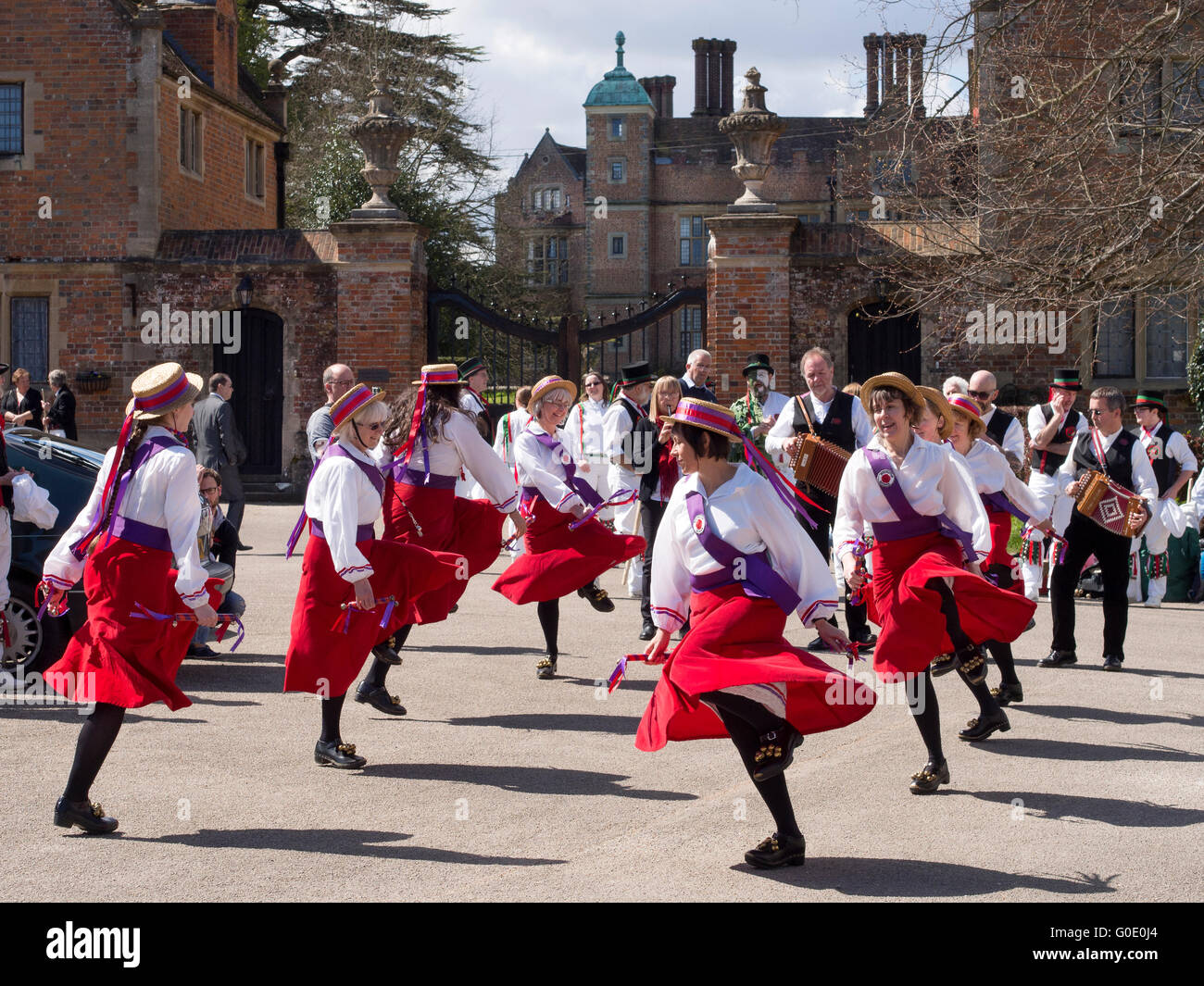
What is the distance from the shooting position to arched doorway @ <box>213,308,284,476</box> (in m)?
21.2

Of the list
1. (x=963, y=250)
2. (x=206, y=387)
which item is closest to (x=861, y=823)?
(x=963, y=250)

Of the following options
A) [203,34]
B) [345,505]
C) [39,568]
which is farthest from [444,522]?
[203,34]

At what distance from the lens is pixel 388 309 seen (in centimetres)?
2033

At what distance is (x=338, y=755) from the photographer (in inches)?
277

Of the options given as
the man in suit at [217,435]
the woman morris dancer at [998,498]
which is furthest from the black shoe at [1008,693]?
the man in suit at [217,435]

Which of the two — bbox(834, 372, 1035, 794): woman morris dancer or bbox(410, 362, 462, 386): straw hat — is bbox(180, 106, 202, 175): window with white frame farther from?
bbox(834, 372, 1035, 794): woman morris dancer

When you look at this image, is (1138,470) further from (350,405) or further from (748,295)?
(748,295)

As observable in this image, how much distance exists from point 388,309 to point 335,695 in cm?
1396

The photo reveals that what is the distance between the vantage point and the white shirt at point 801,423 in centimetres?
1067

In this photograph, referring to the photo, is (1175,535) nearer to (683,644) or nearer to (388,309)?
(683,644)

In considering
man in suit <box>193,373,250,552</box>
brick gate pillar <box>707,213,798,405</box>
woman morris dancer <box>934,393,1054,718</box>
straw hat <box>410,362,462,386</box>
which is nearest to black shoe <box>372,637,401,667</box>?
straw hat <box>410,362,462,386</box>

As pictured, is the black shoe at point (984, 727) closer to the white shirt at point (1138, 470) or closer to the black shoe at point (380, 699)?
the white shirt at point (1138, 470)

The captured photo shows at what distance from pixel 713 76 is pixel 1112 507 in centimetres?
6423

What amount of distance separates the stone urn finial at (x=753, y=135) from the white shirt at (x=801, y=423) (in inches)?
368
